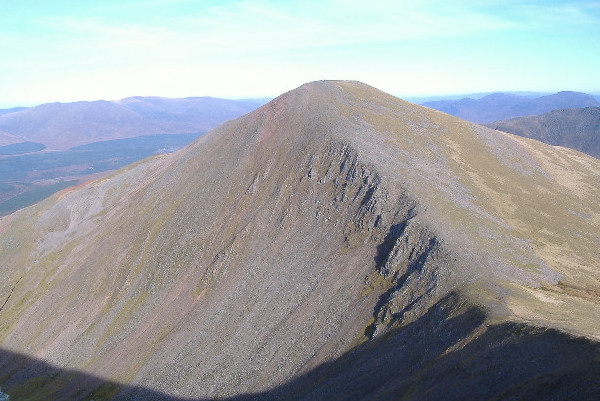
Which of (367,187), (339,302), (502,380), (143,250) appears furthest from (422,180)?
(143,250)

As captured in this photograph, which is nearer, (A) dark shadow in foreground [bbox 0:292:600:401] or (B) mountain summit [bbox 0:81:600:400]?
(A) dark shadow in foreground [bbox 0:292:600:401]

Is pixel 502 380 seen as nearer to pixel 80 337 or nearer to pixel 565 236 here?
pixel 565 236

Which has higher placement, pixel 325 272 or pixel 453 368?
pixel 453 368

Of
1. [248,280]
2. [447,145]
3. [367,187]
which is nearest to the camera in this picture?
[248,280]

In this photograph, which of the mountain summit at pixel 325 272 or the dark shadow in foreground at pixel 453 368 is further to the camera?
the mountain summit at pixel 325 272
